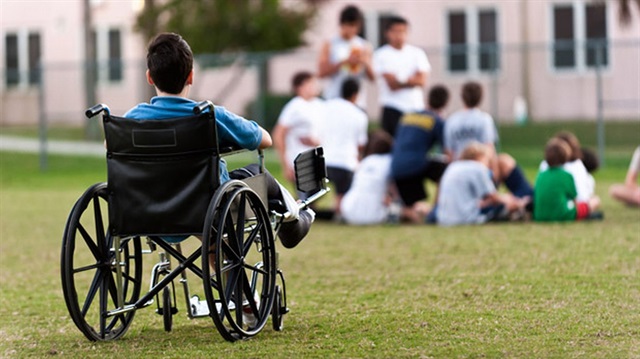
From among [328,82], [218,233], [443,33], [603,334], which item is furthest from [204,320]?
[443,33]

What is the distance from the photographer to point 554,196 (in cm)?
1252

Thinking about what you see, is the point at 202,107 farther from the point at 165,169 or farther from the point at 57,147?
the point at 57,147

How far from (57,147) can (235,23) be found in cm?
816

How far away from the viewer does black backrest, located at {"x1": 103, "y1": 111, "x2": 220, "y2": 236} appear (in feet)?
20.0

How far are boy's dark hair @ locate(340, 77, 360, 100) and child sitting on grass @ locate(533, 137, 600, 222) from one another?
89.4 inches

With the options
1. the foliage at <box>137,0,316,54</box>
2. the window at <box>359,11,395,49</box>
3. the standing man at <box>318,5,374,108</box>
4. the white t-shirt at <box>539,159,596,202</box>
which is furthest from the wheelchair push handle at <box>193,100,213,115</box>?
the window at <box>359,11,395,49</box>

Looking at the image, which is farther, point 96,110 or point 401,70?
point 401,70

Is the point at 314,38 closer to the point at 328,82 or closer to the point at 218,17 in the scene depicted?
the point at 218,17

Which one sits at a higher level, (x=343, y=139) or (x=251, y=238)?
(x=343, y=139)

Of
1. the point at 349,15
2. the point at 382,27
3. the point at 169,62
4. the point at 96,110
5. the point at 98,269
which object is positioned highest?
the point at 382,27

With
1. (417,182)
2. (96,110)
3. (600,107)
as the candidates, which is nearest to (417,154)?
(417,182)

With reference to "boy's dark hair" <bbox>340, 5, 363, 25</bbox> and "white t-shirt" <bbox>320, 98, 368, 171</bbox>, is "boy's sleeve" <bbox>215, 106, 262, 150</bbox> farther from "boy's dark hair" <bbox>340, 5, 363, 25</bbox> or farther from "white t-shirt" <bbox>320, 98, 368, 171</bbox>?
"boy's dark hair" <bbox>340, 5, 363, 25</bbox>

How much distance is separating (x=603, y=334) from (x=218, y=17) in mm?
25964

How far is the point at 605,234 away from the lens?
11.3 metres
